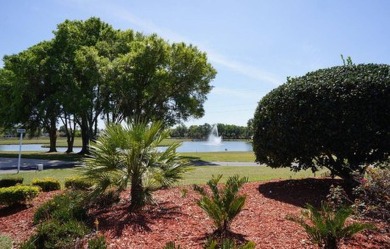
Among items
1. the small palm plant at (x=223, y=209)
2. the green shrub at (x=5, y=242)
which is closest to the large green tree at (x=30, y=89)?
the green shrub at (x=5, y=242)

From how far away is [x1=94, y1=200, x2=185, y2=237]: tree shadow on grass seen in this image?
580 centimetres

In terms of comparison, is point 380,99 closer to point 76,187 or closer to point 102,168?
point 102,168

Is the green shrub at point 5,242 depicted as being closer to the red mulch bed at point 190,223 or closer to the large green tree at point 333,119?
the red mulch bed at point 190,223

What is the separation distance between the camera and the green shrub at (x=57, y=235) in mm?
5027

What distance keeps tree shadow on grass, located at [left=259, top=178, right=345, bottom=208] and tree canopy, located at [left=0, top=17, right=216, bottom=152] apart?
18.8 meters

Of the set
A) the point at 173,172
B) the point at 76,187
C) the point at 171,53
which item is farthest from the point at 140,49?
the point at 173,172

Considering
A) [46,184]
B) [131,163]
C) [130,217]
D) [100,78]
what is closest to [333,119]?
[131,163]

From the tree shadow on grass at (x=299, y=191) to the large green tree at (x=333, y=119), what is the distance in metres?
0.57

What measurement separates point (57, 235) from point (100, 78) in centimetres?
2317

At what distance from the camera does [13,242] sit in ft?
19.0

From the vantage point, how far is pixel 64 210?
6.05 meters

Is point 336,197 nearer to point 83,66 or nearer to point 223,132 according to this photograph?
point 83,66

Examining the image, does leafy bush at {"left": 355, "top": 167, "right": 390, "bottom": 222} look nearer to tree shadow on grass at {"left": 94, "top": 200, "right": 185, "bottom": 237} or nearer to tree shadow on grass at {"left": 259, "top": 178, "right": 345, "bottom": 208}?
tree shadow on grass at {"left": 259, "top": 178, "right": 345, "bottom": 208}

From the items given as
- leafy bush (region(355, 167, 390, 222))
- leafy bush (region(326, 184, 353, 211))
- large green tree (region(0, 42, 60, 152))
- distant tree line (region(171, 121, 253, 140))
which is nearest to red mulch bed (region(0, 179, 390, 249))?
leafy bush (region(355, 167, 390, 222))
